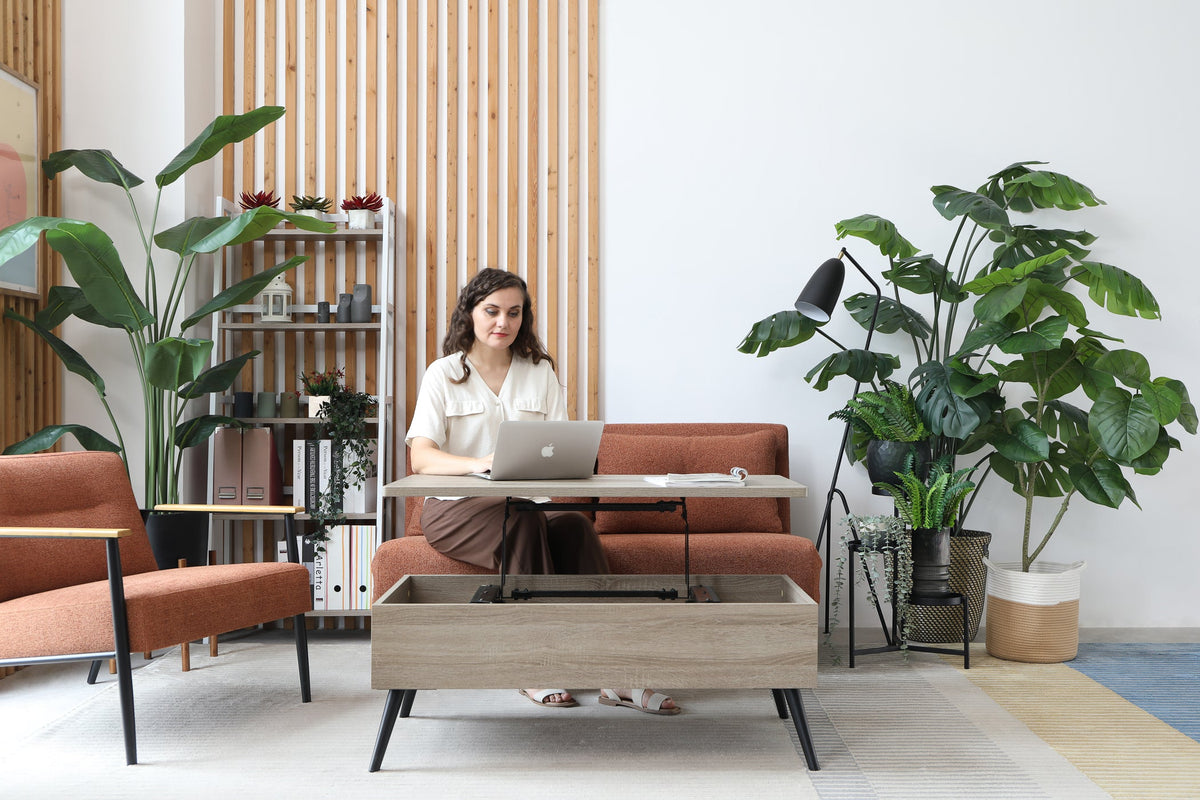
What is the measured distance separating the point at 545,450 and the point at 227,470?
2046 mm

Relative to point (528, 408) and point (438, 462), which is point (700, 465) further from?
point (438, 462)

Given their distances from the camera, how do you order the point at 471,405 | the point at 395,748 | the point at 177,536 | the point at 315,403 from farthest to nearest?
1. the point at 315,403
2. the point at 177,536
3. the point at 471,405
4. the point at 395,748

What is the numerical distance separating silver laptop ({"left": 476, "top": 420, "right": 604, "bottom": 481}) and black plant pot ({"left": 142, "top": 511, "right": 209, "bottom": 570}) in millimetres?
1515

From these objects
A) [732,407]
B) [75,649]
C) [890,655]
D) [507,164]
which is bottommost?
[890,655]

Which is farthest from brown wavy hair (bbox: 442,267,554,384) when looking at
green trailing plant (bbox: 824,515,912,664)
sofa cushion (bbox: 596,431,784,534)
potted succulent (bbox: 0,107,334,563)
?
green trailing plant (bbox: 824,515,912,664)

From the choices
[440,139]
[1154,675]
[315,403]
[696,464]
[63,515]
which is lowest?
[1154,675]

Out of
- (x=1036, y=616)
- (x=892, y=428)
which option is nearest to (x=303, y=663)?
(x=892, y=428)

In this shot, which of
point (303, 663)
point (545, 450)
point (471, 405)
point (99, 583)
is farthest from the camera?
point (471, 405)

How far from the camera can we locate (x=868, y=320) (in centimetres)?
377

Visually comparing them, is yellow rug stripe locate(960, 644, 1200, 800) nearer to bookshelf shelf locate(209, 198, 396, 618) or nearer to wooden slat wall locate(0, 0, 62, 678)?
bookshelf shelf locate(209, 198, 396, 618)

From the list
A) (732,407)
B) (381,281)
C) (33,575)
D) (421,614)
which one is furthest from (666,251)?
(33,575)

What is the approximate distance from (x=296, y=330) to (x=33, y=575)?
160 centimetres

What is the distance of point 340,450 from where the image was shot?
12.2ft

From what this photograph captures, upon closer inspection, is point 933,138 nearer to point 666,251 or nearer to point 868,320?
point 868,320
